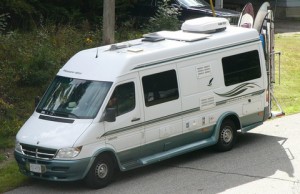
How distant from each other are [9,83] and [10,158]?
11.5ft

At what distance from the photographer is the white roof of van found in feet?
40.5

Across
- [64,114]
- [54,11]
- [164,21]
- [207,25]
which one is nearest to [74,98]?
[64,114]

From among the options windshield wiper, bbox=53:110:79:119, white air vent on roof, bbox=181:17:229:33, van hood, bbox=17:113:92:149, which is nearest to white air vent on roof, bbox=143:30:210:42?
white air vent on roof, bbox=181:17:229:33

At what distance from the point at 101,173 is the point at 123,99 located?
1390mm

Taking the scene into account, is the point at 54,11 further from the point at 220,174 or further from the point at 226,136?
the point at 220,174

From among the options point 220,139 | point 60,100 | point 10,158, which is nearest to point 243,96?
point 220,139

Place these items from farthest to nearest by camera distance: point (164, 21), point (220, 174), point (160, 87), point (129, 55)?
1. point (164, 21)
2. point (160, 87)
3. point (220, 174)
4. point (129, 55)

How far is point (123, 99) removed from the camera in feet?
40.3

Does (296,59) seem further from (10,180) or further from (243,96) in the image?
(10,180)

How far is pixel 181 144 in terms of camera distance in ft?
43.5

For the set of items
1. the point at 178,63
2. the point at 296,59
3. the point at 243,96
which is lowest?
the point at 296,59

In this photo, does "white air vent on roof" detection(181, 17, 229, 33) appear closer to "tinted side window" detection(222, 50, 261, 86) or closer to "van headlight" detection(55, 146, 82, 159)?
"tinted side window" detection(222, 50, 261, 86)

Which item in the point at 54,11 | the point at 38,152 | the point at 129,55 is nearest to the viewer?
the point at 38,152

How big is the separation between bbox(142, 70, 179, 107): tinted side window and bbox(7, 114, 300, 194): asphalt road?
1.38 m
